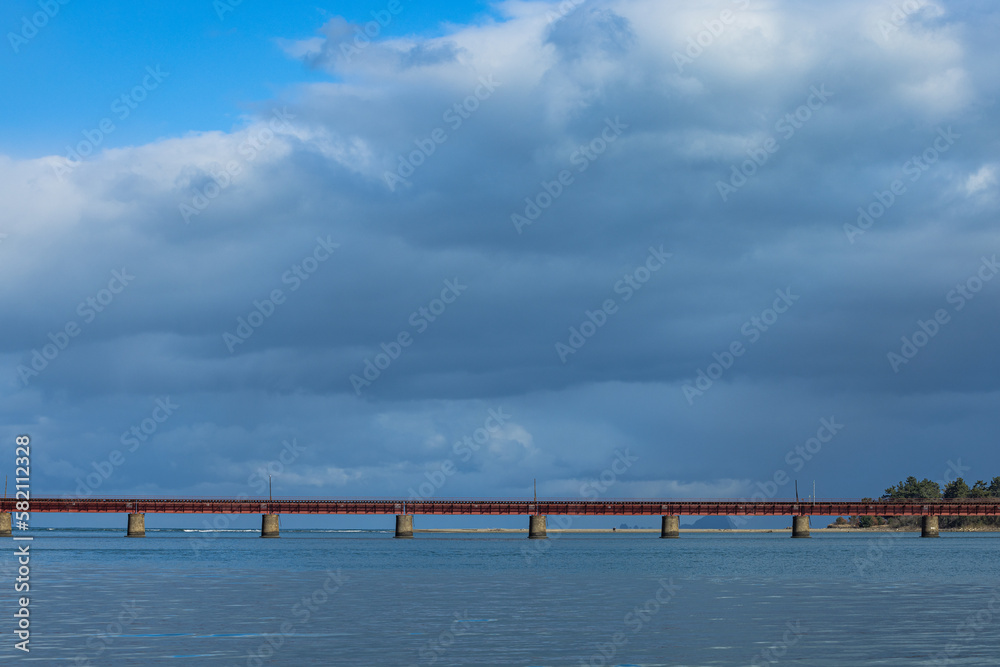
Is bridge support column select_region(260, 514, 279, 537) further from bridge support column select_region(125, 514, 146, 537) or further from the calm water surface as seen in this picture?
the calm water surface

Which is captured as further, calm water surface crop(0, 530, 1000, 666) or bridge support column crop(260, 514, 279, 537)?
bridge support column crop(260, 514, 279, 537)

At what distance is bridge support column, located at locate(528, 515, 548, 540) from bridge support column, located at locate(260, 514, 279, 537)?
4604 cm

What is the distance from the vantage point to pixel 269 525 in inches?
7677

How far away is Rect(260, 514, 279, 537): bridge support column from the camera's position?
19475cm

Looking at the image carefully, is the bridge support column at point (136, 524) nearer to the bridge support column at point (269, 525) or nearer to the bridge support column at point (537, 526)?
the bridge support column at point (269, 525)

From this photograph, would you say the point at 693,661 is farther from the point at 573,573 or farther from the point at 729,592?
the point at 573,573

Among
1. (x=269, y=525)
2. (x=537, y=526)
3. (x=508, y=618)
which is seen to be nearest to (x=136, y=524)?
(x=269, y=525)

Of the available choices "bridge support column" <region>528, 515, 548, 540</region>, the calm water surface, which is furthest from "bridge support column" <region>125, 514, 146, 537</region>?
the calm water surface

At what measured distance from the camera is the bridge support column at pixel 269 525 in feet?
639

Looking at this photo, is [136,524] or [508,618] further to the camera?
[136,524]

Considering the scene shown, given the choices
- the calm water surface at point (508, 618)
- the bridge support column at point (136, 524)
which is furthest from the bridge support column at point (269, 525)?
the calm water surface at point (508, 618)

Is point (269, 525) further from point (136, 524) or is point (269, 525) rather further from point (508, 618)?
point (508, 618)

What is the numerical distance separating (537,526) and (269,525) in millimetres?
48480

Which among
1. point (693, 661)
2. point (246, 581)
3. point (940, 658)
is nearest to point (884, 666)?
point (940, 658)
